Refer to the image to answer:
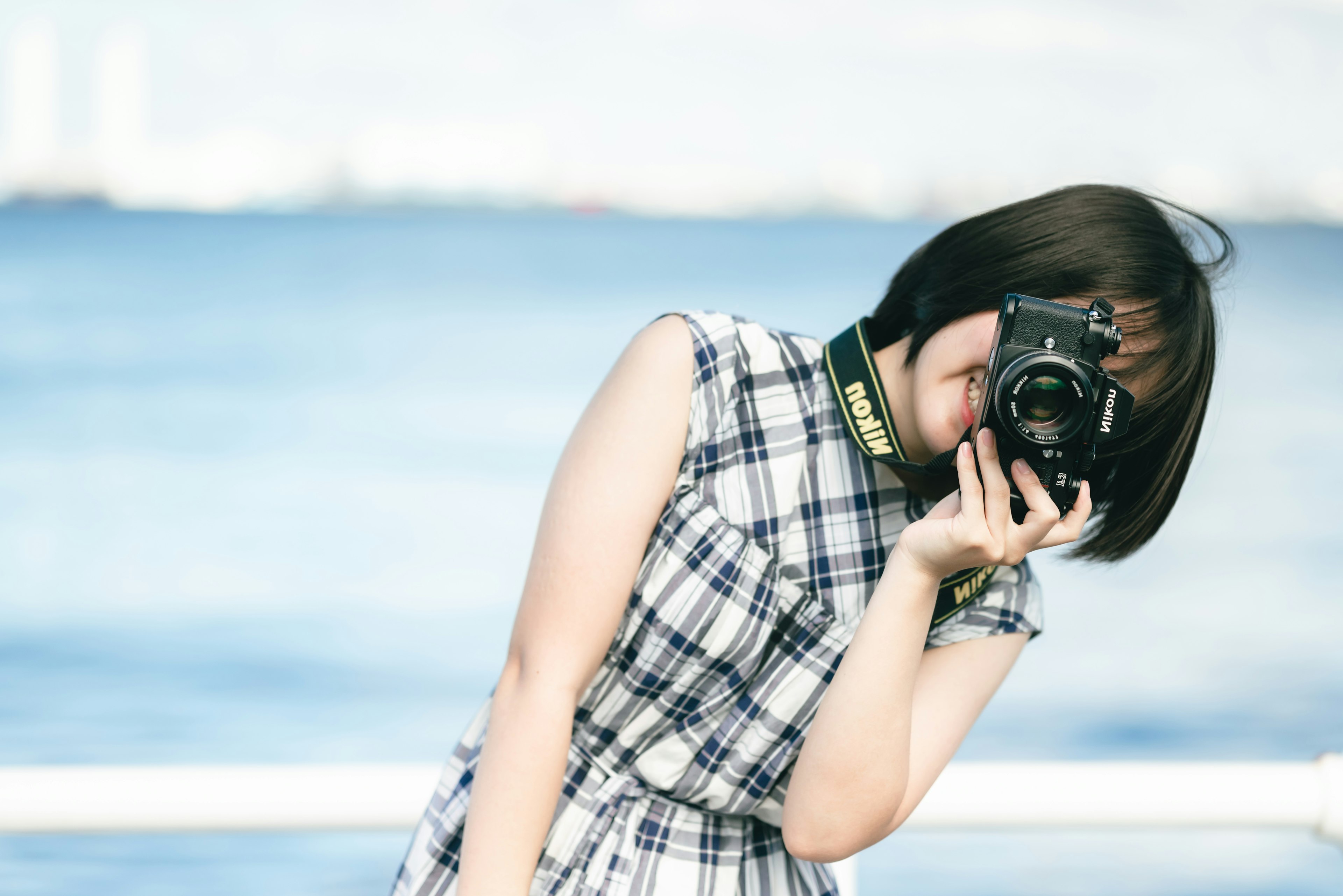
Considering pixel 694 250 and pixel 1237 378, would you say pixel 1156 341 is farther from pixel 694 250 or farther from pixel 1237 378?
pixel 694 250

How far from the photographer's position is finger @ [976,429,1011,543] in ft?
3.14

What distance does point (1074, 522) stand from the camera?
3.26ft

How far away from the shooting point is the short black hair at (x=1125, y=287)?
101 cm

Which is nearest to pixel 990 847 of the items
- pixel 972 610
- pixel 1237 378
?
pixel 972 610

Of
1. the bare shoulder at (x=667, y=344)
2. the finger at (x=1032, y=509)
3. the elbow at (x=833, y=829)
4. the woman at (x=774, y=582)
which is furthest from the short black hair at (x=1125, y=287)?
the elbow at (x=833, y=829)

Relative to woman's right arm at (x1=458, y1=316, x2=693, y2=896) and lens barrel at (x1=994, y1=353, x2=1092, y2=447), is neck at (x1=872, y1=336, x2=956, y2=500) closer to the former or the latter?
lens barrel at (x1=994, y1=353, x2=1092, y2=447)

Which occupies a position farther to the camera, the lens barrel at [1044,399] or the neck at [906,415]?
the neck at [906,415]

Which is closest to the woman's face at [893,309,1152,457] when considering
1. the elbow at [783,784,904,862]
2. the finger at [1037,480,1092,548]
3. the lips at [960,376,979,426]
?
the lips at [960,376,979,426]

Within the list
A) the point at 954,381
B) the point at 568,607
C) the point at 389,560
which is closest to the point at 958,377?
the point at 954,381

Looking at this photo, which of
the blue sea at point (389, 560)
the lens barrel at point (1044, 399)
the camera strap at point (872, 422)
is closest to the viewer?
the lens barrel at point (1044, 399)

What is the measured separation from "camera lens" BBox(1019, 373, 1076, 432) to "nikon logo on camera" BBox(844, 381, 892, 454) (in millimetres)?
138

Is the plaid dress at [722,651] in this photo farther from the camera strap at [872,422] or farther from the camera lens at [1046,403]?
the camera lens at [1046,403]

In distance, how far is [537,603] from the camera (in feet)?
3.22

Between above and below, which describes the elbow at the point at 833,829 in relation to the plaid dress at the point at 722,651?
below
